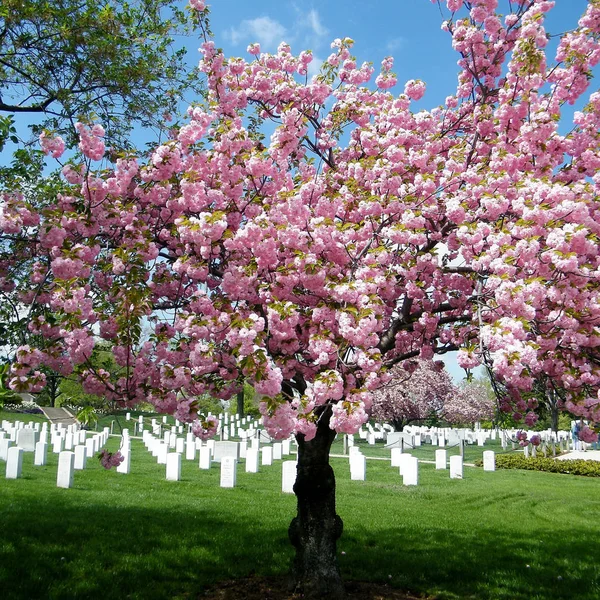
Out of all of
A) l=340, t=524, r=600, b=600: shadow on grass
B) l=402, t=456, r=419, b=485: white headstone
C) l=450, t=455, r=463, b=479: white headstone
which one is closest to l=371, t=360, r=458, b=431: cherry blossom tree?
l=450, t=455, r=463, b=479: white headstone

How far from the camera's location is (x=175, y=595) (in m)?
6.25

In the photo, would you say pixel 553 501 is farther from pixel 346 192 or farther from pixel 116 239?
pixel 116 239

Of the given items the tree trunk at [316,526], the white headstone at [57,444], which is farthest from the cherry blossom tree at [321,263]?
the white headstone at [57,444]

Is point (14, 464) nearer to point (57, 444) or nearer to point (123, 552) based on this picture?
point (57, 444)

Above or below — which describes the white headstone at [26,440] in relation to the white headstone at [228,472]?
above

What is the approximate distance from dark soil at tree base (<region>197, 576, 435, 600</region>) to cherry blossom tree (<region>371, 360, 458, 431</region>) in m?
28.3

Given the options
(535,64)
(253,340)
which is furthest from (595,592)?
(535,64)

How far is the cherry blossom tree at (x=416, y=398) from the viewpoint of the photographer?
3697 cm

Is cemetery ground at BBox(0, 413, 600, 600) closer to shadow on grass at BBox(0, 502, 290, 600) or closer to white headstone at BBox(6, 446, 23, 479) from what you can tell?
shadow on grass at BBox(0, 502, 290, 600)

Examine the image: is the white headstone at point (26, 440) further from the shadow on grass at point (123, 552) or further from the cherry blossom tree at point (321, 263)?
the cherry blossom tree at point (321, 263)

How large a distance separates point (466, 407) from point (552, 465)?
1852 centimetres

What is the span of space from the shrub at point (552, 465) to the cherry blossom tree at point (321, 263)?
57.0 feet

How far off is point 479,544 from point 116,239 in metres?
7.64

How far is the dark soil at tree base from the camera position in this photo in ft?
20.7
